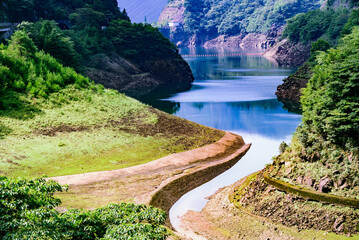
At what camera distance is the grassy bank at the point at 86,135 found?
96.5ft

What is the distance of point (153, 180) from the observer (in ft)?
94.0

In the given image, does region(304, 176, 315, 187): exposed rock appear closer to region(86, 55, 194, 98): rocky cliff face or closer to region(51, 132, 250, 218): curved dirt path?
region(51, 132, 250, 218): curved dirt path

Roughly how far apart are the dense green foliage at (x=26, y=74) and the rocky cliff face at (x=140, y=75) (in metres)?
35.1

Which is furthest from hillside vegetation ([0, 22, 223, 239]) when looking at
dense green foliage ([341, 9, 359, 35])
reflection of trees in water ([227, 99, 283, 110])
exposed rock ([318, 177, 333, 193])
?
dense green foliage ([341, 9, 359, 35])

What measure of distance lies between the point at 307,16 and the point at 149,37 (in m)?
72.7

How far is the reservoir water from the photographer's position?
30906 mm

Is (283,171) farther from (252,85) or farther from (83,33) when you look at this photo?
(83,33)

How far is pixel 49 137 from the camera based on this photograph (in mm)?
33750

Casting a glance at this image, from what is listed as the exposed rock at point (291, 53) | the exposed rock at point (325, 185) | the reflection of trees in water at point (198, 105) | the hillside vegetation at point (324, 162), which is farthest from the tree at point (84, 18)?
the exposed rock at point (325, 185)

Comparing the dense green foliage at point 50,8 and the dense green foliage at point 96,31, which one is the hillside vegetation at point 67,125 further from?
the dense green foliage at point 50,8

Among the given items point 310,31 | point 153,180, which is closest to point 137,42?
point 310,31

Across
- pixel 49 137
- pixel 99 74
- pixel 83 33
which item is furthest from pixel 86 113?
pixel 83 33

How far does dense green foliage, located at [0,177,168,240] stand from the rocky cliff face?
6726 cm

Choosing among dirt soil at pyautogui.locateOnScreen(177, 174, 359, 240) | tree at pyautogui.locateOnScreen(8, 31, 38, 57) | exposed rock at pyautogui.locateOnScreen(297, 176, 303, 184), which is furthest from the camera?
tree at pyautogui.locateOnScreen(8, 31, 38, 57)
